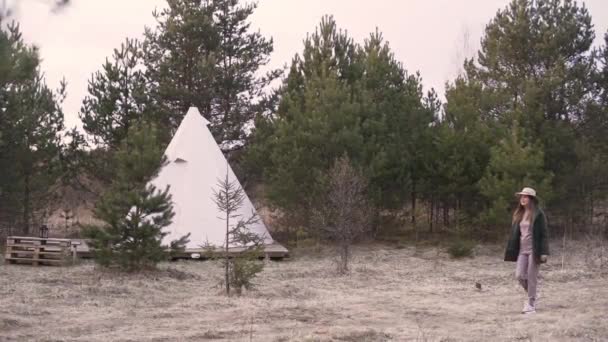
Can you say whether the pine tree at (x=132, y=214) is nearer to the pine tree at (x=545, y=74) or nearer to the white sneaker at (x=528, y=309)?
the white sneaker at (x=528, y=309)

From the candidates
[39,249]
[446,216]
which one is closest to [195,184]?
[39,249]

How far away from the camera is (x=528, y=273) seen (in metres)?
9.10

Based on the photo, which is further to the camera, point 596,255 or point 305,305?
point 596,255

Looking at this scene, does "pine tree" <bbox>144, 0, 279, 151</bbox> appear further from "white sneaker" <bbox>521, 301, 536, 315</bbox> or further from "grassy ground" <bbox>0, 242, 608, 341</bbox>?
"white sneaker" <bbox>521, 301, 536, 315</bbox>

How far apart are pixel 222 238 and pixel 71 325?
889 centimetres

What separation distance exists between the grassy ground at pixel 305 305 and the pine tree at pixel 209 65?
7.76 m

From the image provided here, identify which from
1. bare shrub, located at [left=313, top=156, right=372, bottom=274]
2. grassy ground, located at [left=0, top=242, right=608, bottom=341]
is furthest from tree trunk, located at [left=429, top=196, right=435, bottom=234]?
bare shrub, located at [left=313, top=156, right=372, bottom=274]

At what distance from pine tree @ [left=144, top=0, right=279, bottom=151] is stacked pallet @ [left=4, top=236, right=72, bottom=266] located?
7182 millimetres

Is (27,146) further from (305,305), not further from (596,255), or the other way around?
(596,255)

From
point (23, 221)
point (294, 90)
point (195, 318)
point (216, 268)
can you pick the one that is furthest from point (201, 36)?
point (195, 318)

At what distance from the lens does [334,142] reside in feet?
61.9

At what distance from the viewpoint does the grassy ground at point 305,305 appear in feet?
25.6

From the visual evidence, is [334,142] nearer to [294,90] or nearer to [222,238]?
[294,90]

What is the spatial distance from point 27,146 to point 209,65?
5.39 m
